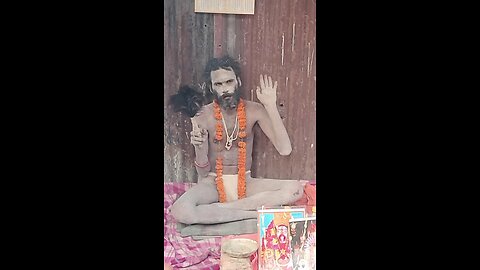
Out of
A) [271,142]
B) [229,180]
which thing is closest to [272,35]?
[271,142]

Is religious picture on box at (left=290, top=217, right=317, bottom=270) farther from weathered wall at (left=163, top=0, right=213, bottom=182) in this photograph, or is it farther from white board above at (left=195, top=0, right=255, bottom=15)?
white board above at (left=195, top=0, right=255, bottom=15)

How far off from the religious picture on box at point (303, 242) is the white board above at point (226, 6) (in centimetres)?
121

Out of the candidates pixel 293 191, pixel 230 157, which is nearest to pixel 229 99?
pixel 230 157

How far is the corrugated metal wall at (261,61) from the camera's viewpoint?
12.5 feet

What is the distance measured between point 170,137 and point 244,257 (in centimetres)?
78

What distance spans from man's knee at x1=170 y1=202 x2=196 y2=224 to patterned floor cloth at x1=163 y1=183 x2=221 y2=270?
0.02 meters

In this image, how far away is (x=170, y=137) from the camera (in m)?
3.82

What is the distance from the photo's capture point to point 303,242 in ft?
12.7

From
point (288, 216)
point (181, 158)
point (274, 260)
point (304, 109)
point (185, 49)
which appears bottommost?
point (274, 260)

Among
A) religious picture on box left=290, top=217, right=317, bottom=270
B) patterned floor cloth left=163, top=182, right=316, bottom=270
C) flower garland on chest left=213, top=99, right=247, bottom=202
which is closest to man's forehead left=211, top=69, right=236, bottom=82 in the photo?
flower garland on chest left=213, top=99, right=247, bottom=202

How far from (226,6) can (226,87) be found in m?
0.45

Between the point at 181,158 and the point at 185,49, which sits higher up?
the point at 185,49

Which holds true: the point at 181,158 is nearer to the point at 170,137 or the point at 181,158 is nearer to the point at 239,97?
the point at 170,137

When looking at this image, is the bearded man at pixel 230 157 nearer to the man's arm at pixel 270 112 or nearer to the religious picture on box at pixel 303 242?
the man's arm at pixel 270 112
